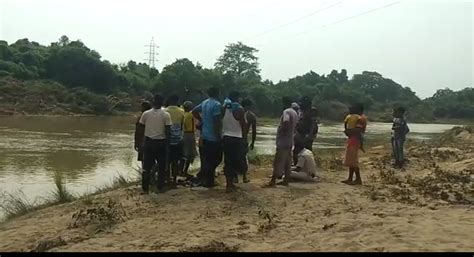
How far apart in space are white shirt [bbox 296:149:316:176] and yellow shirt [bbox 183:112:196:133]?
200cm

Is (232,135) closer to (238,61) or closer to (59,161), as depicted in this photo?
(59,161)

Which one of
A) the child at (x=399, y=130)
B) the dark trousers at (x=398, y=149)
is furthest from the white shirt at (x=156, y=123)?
the dark trousers at (x=398, y=149)

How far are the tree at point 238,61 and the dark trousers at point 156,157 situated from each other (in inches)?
3632

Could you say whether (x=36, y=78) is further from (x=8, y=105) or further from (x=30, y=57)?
(x=8, y=105)

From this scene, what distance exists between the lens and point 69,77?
189ft

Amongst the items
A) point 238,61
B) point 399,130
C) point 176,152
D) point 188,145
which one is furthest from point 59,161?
point 238,61

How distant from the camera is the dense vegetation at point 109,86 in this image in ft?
163

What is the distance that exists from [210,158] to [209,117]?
645mm

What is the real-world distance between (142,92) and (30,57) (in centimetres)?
1196

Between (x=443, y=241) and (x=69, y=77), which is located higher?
(x=69, y=77)

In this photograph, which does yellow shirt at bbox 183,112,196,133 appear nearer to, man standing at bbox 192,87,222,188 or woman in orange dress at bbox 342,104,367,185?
man standing at bbox 192,87,222,188

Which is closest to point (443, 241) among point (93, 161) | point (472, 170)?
point (472, 170)

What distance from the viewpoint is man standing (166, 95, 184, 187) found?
9188mm

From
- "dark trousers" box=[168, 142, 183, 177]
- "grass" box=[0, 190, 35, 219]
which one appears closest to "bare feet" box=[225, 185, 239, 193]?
"dark trousers" box=[168, 142, 183, 177]
